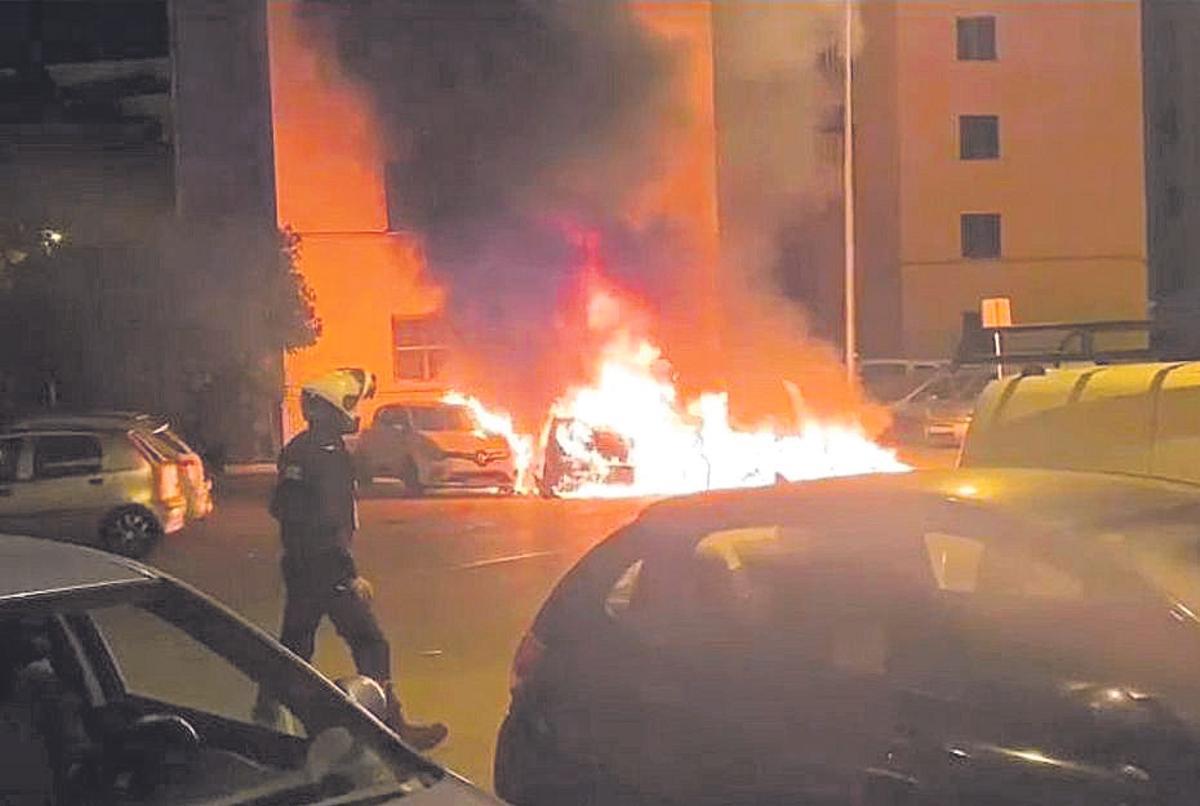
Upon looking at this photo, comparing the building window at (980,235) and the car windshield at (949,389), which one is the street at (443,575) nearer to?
the car windshield at (949,389)

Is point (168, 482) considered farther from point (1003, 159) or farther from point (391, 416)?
→ point (1003, 159)

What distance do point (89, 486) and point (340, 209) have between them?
50.4ft

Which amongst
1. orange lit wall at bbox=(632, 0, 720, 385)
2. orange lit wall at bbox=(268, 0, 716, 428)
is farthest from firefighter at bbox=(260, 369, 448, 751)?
orange lit wall at bbox=(268, 0, 716, 428)

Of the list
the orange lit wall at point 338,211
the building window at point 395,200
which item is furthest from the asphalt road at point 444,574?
the building window at point 395,200

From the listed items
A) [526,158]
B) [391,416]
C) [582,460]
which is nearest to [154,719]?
[582,460]

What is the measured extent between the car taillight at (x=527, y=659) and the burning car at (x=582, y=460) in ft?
51.6

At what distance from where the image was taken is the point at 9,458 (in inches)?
607

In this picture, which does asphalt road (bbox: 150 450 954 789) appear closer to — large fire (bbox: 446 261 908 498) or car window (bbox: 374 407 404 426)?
large fire (bbox: 446 261 908 498)

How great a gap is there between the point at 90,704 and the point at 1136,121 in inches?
1462

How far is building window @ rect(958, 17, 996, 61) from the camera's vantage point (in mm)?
37688

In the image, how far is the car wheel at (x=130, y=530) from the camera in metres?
15.3

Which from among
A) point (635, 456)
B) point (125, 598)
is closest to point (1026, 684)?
point (125, 598)

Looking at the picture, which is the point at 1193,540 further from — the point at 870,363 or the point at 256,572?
the point at 870,363

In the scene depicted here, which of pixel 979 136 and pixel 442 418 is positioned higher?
pixel 979 136
